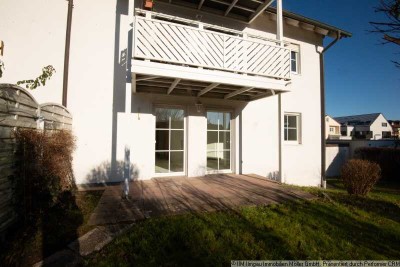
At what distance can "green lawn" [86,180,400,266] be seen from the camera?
2824 millimetres

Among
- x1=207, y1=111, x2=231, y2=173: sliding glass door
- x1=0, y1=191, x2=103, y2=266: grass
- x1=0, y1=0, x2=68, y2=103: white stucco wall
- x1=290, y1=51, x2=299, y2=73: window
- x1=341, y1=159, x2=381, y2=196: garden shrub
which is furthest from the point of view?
x1=290, y1=51, x2=299, y2=73: window

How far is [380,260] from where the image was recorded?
3035 millimetres

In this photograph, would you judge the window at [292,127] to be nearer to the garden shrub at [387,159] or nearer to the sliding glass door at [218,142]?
the sliding glass door at [218,142]

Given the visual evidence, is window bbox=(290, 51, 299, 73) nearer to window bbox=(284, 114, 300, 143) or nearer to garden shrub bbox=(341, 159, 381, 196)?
window bbox=(284, 114, 300, 143)

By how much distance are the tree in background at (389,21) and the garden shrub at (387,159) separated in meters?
11.7

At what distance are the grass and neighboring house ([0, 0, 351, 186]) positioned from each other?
1.37m

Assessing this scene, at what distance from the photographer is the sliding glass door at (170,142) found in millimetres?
7209

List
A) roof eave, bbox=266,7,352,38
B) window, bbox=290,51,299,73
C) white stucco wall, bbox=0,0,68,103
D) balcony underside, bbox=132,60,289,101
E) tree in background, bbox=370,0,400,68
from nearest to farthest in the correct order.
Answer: tree in background, bbox=370,0,400,68, balcony underside, bbox=132,60,289,101, white stucco wall, bbox=0,0,68,103, roof eave, bbox=266,7,352,38, window, bbox=290,51,299,73

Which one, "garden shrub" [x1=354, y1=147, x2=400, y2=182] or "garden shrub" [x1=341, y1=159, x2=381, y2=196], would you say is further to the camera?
"garden shrub" [x1=354, y1=147, x2=400, y2=182]

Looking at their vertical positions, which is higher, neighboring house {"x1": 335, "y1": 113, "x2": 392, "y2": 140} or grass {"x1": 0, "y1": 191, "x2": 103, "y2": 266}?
neighboring house {"x1": 335, "y1": 113, "x2": 392, "y2": 140}

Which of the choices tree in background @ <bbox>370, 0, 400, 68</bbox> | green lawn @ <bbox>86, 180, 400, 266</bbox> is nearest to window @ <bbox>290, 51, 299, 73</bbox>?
tree in background @ <bbox>370, 0, 400, 68</bbox>

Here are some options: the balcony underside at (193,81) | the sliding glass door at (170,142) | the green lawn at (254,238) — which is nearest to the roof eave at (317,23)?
the balcony underside at (193,81)

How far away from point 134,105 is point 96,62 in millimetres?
1619

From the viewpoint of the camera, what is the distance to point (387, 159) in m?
12.2
